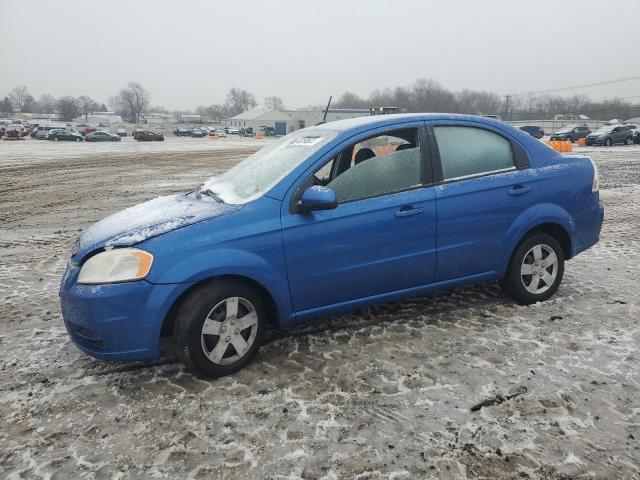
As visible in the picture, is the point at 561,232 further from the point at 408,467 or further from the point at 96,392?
the point at 96,392

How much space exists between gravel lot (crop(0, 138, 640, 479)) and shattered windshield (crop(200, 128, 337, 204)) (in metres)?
1.24

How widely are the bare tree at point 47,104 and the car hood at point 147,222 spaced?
18226 cm

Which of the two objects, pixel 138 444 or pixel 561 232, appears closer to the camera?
pixel 138 444

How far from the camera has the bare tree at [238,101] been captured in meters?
169

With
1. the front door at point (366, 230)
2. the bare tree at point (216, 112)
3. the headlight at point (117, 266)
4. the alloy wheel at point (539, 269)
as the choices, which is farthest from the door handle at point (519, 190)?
the bare tree at point (216, 112)

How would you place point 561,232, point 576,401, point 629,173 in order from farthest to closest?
point 629,173, point 561,232, point 576,401

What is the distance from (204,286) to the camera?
3285mm

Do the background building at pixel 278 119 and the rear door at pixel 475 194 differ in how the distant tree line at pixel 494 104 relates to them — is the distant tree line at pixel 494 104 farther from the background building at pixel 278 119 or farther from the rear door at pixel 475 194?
the rear door at pixel 475 194

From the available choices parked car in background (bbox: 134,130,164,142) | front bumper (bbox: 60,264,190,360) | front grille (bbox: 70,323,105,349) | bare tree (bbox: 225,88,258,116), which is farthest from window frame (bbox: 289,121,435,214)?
bare tree (bbox: 225,88,258,116)

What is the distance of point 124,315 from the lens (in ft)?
10.3

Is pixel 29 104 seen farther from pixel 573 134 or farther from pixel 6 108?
pixel 573 134

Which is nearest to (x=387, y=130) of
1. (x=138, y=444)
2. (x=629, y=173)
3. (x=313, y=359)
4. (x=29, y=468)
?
(x=313, y=359)

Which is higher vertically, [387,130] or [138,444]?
[387,130]

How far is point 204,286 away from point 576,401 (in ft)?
8.10
